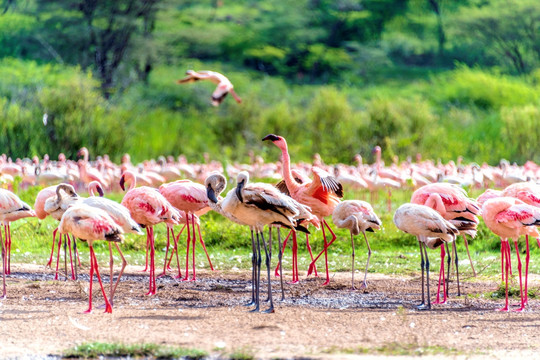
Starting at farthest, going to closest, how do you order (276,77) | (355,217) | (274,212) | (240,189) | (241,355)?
(276,77), (355,217), (274,212), (240,189), (241,355)

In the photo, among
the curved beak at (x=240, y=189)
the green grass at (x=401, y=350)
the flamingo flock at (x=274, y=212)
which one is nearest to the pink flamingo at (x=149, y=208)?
the flamingo flock at (x=274, y=212)

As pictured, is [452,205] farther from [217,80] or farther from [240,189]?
[217,80]

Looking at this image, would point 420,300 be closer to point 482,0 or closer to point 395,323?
point 395,323

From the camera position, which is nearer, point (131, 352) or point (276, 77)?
point (131, 352)

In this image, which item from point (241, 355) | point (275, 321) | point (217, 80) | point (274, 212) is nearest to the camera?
point (241, 355)

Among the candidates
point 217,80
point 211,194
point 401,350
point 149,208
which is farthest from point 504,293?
point 217,80

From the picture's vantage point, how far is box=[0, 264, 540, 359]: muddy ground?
614 centimetres

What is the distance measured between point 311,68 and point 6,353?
4070 cm

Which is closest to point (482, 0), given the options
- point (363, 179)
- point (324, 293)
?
point (363, 179)

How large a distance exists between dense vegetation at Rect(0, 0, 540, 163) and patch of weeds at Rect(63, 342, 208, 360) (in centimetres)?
1711

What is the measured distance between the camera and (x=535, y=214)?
25.3 ft

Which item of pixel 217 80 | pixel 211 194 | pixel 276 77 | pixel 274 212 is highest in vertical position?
pixel 276 77

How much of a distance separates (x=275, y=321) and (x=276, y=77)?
126 feet

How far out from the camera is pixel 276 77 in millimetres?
45000
